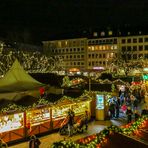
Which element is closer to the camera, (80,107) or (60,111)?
(60,111)

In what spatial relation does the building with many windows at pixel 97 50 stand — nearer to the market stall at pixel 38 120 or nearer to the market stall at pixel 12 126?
the market stall at pixel 38 120

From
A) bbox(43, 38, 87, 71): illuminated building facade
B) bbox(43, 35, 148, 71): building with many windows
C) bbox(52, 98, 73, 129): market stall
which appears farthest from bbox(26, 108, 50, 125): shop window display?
bbox(43, 38, 87, 71): illuminated building facade

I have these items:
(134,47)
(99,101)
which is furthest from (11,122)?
(134,47)

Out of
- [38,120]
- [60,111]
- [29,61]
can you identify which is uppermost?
[29,61]

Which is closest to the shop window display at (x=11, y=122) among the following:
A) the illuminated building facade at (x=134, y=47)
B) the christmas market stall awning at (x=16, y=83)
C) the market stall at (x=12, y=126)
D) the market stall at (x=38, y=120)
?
the market stall at (x=12, y=126)

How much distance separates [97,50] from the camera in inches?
3246

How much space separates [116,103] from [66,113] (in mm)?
4628

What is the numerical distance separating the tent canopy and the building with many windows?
48959mm

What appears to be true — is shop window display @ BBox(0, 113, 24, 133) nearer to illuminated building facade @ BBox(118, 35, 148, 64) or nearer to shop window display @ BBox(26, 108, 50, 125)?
shop window display @ BBox(26, 108, 50, 125)

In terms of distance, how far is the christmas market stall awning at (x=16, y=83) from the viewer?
22.3 meters

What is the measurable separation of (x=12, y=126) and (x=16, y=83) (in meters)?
6.58

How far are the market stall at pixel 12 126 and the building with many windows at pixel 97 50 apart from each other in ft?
183

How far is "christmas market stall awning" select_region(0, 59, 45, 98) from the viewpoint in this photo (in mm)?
22344

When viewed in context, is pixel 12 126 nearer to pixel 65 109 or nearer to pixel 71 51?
pixel 65 109
